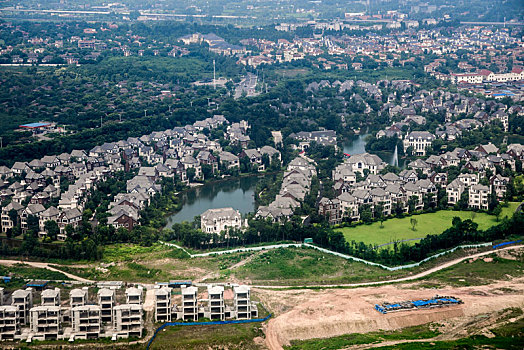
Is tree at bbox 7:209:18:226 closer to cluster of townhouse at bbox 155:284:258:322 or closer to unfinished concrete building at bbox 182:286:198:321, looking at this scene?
cluster of townhouse at bbox 155:284:258:322

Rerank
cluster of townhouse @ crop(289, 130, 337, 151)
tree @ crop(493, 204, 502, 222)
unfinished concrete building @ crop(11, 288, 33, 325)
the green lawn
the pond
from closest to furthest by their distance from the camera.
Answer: unfinished concrete building @ crop(11, 288, 33, 325) → the green lawn → tree @ crop(493, 204, 502, 222) → the pond → cluster of townhouse @ crop(289, 130, 337, 151)

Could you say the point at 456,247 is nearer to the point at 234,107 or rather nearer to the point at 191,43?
the point at 234,107

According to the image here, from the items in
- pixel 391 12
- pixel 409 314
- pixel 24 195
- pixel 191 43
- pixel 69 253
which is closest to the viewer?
pixel 409 314

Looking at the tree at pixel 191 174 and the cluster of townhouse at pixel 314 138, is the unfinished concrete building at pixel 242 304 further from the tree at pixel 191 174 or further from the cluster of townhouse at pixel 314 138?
the cluster of townhouse at pixel 314 138

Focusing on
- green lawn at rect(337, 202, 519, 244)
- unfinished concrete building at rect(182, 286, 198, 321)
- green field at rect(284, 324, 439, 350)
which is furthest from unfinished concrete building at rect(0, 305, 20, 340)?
green lawn at rect(337, 202, 519, 244)

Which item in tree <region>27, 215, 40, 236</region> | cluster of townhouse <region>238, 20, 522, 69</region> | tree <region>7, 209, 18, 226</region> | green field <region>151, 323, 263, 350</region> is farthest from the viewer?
cluster of townhouse <region>238, 20, 522, 69</region>

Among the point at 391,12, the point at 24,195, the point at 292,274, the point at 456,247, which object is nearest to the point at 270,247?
the point at 292,274
